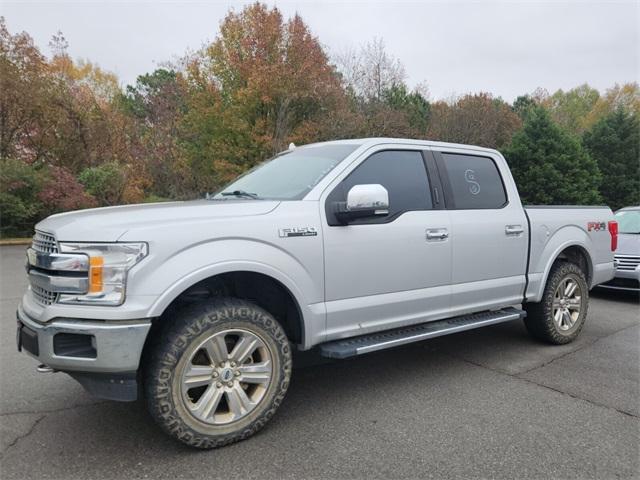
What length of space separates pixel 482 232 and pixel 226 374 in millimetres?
2561

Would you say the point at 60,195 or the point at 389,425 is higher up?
the point at 60,195

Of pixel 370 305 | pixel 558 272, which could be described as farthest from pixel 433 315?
pixel 558 272

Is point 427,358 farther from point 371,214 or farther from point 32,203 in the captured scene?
point 32,203

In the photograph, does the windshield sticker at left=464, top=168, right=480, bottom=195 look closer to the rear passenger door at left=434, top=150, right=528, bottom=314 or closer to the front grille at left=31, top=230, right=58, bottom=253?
the rear passenger door at left=434, top=150, right=528, bottom=314

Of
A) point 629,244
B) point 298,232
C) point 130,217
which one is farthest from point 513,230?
point 629,244

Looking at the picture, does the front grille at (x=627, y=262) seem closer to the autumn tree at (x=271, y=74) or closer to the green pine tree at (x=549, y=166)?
the autumn tree at (x=271, y=74)

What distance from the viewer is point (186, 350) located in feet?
9.02

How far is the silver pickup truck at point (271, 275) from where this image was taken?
2.62m

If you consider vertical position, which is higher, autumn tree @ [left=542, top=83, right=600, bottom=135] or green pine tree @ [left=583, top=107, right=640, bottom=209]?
autumn tree @ [left=542, top=83, right=600, bottom=135]

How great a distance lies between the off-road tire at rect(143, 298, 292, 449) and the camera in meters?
2.70

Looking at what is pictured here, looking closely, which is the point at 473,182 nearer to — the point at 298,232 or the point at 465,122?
the point at 298,232

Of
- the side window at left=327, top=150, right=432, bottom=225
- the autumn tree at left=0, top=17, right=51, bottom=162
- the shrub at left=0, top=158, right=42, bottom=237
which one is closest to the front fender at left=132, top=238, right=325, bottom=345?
the side window at left=327, top=150, right=432, bottom=225

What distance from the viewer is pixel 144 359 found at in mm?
2863

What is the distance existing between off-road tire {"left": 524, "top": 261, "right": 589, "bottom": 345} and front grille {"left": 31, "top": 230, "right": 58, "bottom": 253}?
4.42 meters
